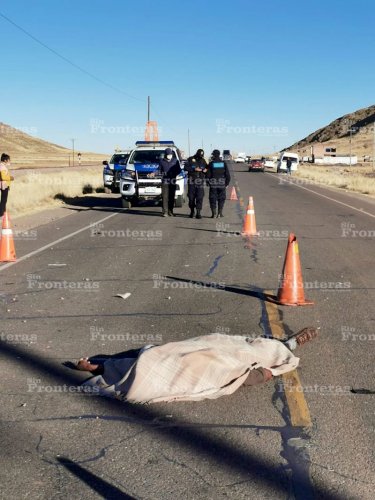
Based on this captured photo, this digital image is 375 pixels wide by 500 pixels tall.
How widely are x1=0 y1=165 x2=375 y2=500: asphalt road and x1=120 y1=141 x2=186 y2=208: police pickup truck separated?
9274 millimetres

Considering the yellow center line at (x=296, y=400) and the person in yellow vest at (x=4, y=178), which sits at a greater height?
the person in yellow vest at (x=4, y=178)

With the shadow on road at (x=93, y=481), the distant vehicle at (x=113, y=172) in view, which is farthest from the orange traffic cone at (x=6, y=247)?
the distant vehicle at (x=113, y=172)

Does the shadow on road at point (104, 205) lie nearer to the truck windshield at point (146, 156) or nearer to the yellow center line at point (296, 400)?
the truck windshield at point (146, 156)

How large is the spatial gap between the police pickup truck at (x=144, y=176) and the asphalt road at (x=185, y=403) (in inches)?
365

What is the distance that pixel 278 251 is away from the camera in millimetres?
13289

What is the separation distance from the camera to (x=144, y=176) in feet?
74.7

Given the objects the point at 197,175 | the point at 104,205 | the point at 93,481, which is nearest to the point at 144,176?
the point at 197,175

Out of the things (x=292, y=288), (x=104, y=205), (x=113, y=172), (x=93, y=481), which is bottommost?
(x=93, y=481)

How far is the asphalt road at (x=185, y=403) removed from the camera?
3879mm

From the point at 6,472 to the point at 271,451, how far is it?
→ 160cm

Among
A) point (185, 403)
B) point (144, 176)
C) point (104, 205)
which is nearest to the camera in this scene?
point (185, 403)

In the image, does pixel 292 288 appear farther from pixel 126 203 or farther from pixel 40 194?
pixel 40 194

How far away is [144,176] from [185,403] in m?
18.1

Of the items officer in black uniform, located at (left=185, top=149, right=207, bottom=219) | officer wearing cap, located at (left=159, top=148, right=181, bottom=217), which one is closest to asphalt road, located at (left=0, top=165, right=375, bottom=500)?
officer in black uniform, located at (left=185, top=149, right=207, bottom=219)
